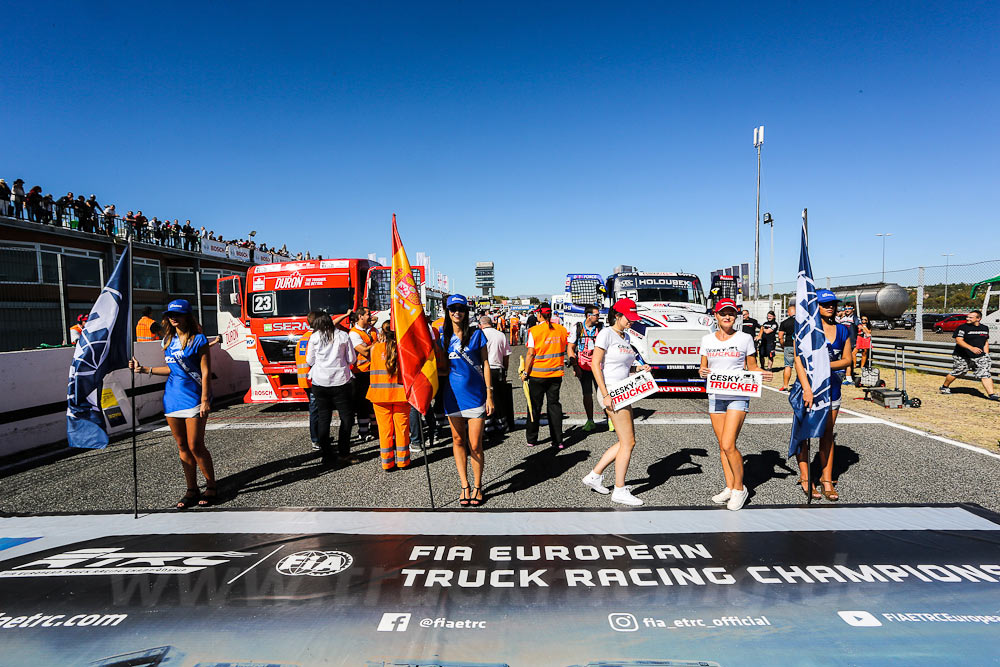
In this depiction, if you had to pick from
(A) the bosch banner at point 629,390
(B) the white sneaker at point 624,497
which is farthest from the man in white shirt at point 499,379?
(B) the white sneaker at point 624,497

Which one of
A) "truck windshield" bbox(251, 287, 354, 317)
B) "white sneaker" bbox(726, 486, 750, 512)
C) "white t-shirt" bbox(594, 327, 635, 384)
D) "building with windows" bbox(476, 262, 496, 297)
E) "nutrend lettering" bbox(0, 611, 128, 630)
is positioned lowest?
"white sneaker" bbox(726, 486, 750, 512)

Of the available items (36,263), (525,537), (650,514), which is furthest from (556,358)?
(36,263)

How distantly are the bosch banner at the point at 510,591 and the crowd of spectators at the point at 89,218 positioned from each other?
1574 cm

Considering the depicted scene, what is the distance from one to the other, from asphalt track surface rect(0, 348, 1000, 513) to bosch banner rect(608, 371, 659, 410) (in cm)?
91

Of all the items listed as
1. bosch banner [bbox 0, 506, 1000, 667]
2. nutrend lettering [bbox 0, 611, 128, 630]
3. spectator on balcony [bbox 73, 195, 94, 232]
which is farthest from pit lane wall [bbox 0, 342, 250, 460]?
spectator on balcony [bbox 73, 195, 94, 232]

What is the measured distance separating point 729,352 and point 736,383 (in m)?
0.27

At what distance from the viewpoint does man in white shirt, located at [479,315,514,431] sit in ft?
23.9

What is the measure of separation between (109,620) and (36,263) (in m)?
14.1

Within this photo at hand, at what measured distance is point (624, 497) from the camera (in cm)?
444

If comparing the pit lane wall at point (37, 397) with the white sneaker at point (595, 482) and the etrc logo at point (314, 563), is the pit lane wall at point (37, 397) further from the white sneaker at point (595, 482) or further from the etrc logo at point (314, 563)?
the white sneaker at point (595, 482)

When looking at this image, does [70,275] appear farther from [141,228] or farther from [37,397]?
[141,228]

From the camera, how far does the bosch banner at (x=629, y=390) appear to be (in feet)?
14.6

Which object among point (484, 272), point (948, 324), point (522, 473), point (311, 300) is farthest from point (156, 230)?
point (484, 272)

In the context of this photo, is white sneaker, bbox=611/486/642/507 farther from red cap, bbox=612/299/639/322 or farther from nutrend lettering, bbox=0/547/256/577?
nutrend lettering, bbox=0/547/256/577
